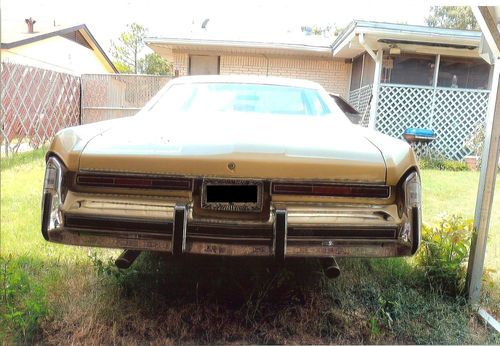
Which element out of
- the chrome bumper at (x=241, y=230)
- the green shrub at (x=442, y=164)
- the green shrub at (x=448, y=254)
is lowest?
the green shrub at (x=442, y=164)

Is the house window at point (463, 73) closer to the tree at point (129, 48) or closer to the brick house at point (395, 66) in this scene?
A: the brick house at point (395, 66)

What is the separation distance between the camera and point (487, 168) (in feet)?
8.68

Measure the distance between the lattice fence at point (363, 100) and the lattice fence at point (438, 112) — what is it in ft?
1.27

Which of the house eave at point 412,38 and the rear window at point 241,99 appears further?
the house eave at point 412,38

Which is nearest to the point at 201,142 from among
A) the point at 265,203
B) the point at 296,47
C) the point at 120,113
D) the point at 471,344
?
the point at 265,203

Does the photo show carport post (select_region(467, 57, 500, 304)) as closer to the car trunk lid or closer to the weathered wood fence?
the car trunk lid

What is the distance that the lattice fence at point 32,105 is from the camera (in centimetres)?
658

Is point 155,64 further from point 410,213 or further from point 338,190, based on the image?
point 410,213

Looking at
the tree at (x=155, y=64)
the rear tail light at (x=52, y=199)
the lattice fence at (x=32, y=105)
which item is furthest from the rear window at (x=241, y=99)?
the tree at (x=155, y=64)

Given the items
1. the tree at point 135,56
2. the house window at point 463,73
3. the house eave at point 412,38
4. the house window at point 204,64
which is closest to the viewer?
the house eave at point 412,38

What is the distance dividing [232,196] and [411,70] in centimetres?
858

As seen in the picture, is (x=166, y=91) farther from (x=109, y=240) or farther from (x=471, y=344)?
(x=471, y=344)

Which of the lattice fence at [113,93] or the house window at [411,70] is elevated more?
the house window at [411,70]

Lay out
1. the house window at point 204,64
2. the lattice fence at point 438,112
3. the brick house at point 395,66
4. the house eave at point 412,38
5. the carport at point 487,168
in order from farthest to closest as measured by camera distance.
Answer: the house window at point 204,64 → the lattice fence at point 438,112 → the brick house at point 395,66 → the house eave at point 412,38 → the carport at point 487,168
